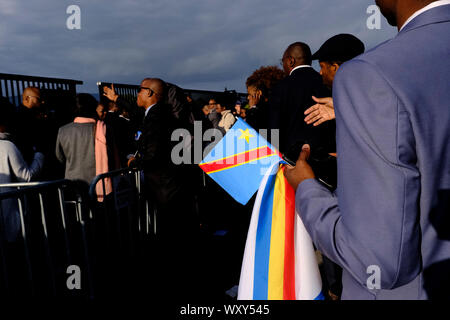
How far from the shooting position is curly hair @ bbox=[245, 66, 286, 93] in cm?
652

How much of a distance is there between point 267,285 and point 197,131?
3.85 m

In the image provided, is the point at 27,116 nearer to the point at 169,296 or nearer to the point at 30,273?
the point at 30,273

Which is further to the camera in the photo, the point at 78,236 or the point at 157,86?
the point at 157,86

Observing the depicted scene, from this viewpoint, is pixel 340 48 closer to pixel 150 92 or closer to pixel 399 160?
pixel 150 92

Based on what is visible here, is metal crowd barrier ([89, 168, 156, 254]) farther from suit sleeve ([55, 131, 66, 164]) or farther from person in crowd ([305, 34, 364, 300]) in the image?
person in crowd ([305, 34, 364, 300])

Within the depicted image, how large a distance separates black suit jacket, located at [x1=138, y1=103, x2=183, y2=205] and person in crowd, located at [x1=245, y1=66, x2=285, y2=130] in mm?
2007

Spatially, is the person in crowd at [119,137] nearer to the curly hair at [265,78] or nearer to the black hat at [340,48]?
the curly hair at [265,78]

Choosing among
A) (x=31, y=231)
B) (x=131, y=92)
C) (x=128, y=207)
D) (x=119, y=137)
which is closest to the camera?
(x=31, y=231)

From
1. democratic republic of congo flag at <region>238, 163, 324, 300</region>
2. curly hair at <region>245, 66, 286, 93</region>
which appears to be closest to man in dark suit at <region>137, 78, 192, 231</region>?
curly hair at <region>245, 66, 286, 93</region>

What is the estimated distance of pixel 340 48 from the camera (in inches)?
126

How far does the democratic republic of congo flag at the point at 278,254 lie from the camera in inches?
59.6

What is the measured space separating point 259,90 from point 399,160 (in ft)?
19.0

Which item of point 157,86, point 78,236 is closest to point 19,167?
point 78,236

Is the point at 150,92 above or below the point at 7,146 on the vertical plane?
above
